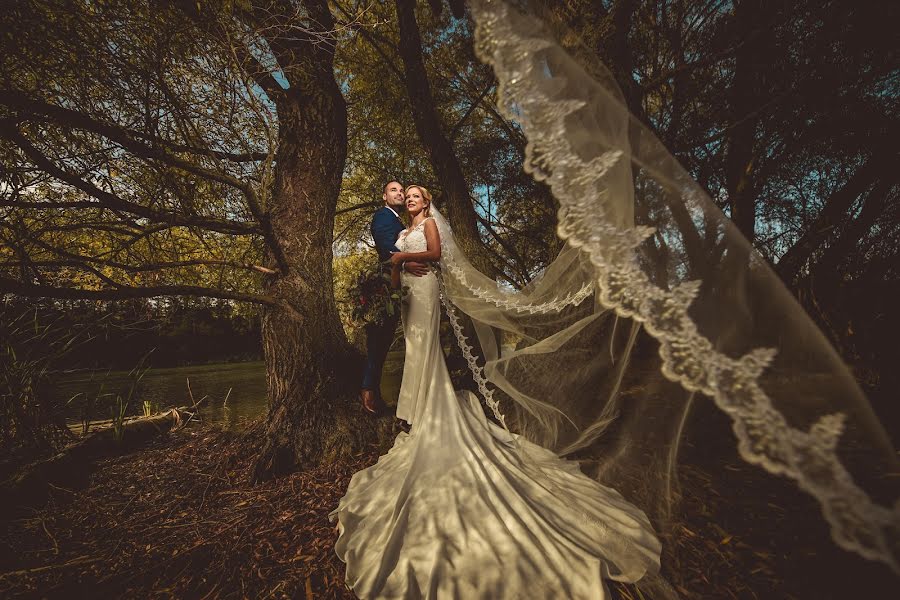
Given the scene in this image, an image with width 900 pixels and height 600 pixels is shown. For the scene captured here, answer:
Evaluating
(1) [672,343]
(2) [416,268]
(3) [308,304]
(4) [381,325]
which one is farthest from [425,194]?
(1) [672,343]

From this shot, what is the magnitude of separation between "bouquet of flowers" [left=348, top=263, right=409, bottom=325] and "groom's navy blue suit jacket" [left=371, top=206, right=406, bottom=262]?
0.27 meters

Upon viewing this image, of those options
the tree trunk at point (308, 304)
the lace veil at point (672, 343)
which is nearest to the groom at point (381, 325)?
the tree trunk at point (308, 304)

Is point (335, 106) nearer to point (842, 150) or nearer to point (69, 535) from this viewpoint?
point (69, 535)

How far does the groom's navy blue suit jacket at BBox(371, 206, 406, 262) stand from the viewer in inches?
127

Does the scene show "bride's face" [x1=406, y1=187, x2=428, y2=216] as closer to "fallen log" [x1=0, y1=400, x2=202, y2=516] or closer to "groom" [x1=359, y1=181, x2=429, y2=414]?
"groom" [x1=359, y1=181, x2=429, y2=414]

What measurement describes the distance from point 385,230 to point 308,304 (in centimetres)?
98

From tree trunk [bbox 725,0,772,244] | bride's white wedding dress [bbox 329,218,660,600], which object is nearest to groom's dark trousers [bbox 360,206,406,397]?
bride's white wedding dress [bbox 329,218,660,600]

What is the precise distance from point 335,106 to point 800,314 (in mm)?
3803

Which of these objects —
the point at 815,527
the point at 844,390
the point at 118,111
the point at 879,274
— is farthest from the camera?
the point at 879,274

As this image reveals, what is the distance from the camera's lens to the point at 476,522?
75.6 inches

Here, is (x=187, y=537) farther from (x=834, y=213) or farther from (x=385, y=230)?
(x=834, y=213)

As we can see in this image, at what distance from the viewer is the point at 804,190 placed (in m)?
4.18

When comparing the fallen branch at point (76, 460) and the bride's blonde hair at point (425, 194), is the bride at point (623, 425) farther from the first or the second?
the fallen branch at point (76, 460)

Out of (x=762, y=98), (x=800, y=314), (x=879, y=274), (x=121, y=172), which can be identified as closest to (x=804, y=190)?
(x=879, y=274)
